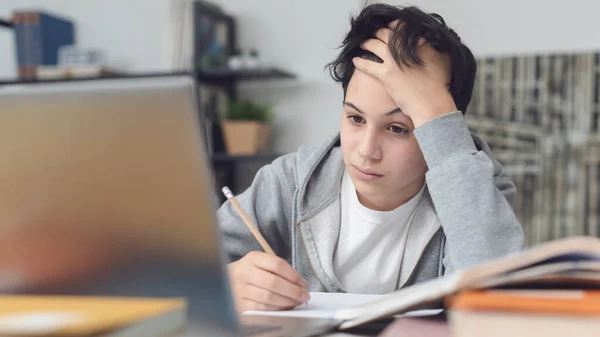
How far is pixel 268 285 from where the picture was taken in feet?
2.09

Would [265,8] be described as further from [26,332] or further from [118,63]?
[26,332]

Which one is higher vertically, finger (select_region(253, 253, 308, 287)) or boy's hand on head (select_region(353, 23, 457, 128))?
boy's hand on head (select_region(353, 23, 457, 128))

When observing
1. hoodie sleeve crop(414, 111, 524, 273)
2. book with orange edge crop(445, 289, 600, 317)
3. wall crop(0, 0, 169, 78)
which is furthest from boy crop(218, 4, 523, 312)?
wall crop(0, 0, 169, 78)

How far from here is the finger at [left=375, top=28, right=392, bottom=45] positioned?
2.89ft

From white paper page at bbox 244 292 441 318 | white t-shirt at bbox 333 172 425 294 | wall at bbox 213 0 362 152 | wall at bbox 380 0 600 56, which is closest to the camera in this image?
white paper page at bbox 244 292 441 318

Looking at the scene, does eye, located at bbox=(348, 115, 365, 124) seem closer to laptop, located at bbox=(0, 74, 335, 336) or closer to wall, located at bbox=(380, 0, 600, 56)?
laptop, located at bbox=(0, 74, 335, 336)

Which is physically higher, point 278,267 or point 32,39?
point 32,39

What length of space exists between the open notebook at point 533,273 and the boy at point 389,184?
11.8 inches

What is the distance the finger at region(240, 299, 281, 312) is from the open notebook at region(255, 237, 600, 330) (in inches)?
9.9

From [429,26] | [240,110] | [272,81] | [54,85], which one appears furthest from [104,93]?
[272,81]

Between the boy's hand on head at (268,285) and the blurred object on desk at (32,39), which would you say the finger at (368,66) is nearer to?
the boy's hand on head at (268,285)

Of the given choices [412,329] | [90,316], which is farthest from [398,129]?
[90,316]

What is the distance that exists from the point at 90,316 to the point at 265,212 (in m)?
0.63

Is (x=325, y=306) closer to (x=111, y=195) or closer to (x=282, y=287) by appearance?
(x=282, y=287)
